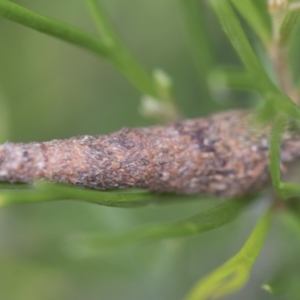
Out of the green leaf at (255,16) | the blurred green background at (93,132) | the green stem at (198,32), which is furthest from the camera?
the blurred green background at (93,132)

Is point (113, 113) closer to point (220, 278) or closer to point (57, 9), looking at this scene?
point (57, 9)

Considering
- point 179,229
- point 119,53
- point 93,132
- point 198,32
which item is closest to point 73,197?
point 179,229

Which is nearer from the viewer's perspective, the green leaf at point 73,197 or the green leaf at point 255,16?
the green leaf at point 73,197

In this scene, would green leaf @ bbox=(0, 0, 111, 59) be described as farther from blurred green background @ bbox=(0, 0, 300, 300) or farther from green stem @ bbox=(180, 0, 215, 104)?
blurred green background @ bbox=(0, 0, 300, 300)

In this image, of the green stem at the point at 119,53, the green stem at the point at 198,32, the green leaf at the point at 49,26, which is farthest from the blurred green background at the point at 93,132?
the green leaf at the point at 49,26

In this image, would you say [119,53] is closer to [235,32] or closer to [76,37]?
[76,37]

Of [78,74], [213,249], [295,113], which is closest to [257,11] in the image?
[295,113]

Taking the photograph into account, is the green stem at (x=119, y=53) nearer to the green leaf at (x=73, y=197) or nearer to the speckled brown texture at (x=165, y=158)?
the speckled brown texture at (x=165, y=158)
